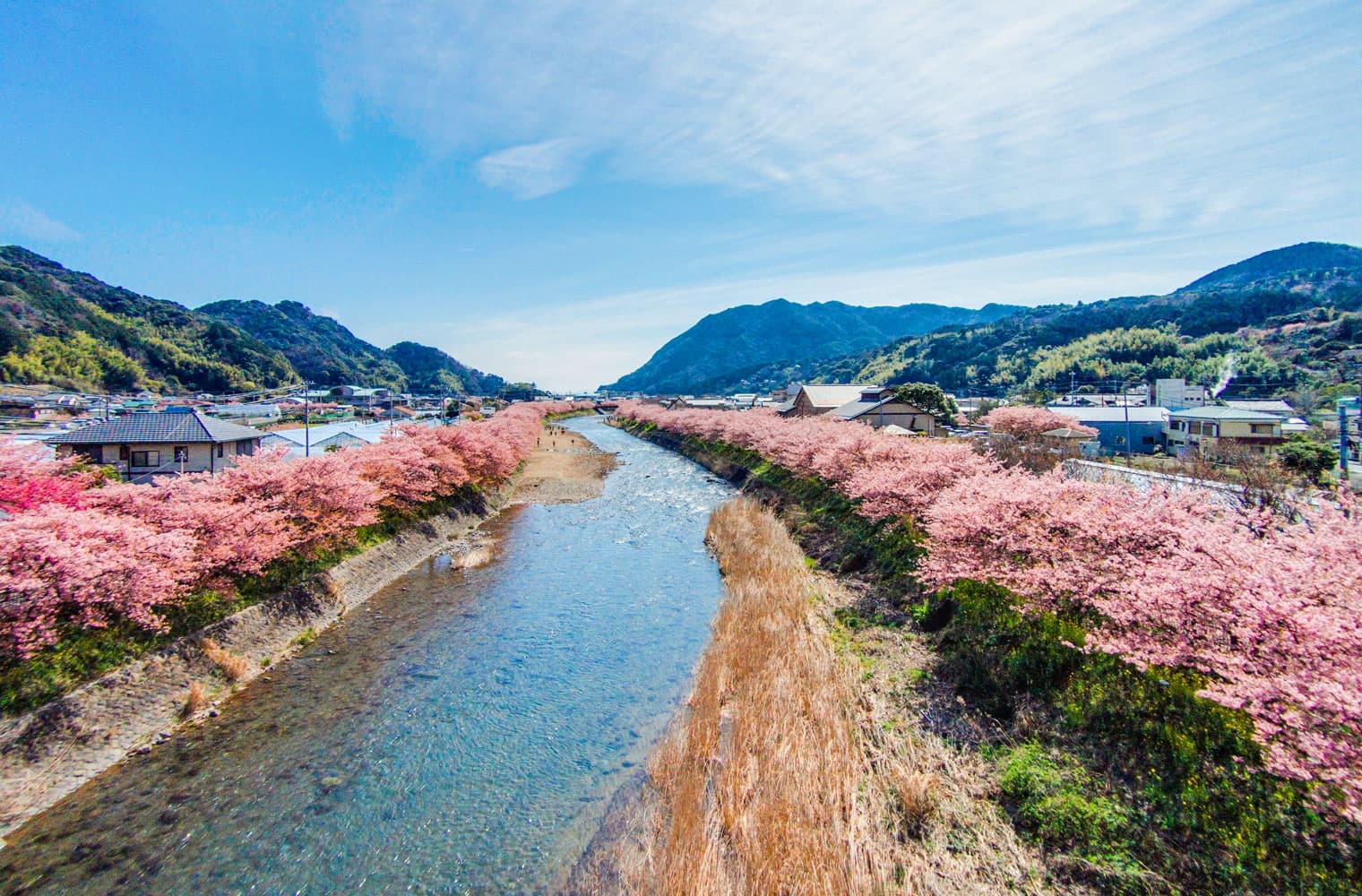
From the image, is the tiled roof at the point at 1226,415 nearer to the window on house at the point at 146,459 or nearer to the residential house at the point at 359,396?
the window on house at the point at 146,459

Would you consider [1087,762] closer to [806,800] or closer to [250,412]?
[806,800]

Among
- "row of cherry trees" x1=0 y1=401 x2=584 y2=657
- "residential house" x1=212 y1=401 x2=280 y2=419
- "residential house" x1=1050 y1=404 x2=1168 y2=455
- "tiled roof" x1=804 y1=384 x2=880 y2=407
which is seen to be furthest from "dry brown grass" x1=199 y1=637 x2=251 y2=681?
"residential house" x1=212 y1=401 x2=280 y2=419

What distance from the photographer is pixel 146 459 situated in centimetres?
3130

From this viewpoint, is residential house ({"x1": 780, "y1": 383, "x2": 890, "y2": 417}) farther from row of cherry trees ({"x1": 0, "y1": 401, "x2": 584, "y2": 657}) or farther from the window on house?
the window on house

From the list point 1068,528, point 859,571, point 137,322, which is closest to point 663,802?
point 1068,528

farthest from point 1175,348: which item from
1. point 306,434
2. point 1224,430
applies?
point 306,434

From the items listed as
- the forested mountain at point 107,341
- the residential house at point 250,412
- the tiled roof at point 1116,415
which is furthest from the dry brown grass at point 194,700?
the forested mountain at point 107,341

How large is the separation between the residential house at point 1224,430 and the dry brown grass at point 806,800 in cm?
4535

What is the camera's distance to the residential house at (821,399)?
7200cm

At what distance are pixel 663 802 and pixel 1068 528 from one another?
388 inches

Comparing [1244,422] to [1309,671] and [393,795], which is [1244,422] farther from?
[393,795]

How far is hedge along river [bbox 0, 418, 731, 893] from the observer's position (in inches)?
351

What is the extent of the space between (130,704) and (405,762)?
6.17 metres

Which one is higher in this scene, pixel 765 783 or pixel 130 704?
pixel 130 704
